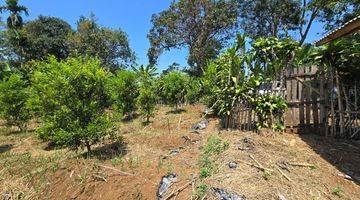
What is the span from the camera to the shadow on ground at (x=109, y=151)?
8.42m

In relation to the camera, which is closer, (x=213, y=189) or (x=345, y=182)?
(x=213, y=189)

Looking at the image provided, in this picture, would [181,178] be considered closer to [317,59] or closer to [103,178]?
[103,178]

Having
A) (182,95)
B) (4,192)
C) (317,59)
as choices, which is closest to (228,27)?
(182,95)

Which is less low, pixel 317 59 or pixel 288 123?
pixel 317 59

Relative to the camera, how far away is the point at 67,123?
827 cm

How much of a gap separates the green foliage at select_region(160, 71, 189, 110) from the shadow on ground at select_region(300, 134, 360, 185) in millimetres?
7868

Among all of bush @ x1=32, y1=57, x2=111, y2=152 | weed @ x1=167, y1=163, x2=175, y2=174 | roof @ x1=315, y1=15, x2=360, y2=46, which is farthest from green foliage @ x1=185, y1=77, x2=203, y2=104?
weed @ x1=167, y1=163, x2=175, y2=174

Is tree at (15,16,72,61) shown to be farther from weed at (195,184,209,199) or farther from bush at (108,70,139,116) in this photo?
weed at (195,184,209,199)

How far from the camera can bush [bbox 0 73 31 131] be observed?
14.7 metres

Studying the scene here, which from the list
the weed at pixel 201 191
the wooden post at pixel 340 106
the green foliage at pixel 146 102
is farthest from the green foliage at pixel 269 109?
the green foliage at pixel 146 102

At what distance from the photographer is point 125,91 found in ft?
49.2

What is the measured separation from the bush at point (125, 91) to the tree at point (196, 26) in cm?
1123

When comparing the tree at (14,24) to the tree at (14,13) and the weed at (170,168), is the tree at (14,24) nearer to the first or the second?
the tree at (14,13)

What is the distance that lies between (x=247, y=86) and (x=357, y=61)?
2.98 metres
